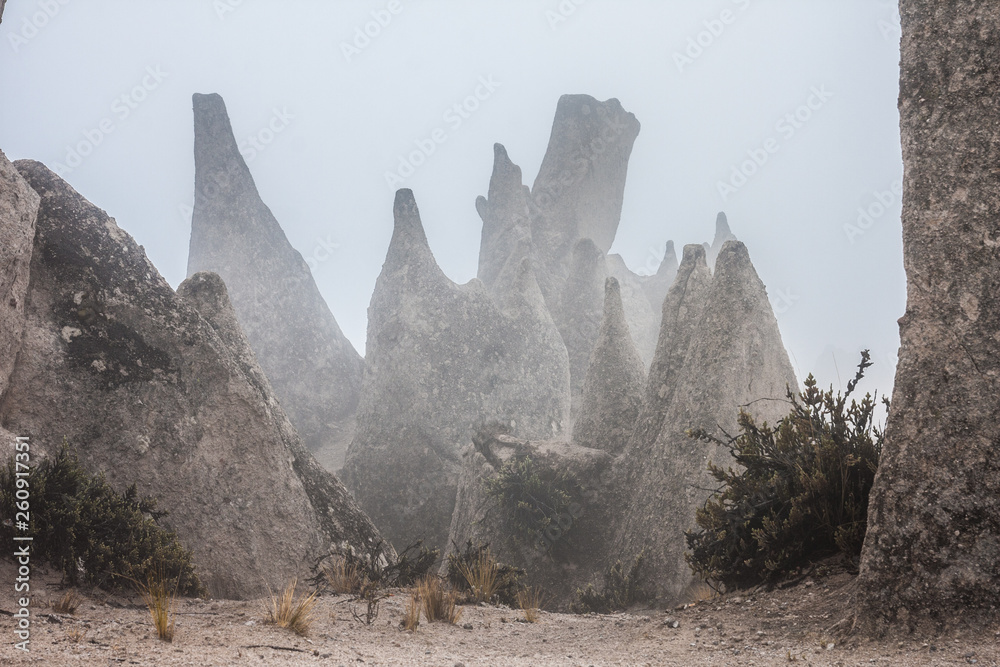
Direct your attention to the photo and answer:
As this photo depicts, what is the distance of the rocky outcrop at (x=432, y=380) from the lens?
738 inches

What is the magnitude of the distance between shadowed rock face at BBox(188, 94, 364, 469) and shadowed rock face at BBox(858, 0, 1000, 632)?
20987 mm

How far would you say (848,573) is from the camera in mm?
5684

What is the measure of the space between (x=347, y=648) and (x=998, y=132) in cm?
596

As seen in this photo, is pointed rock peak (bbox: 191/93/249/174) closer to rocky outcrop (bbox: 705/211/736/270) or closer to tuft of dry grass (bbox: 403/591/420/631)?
tuft of dry grass (bbox: 403/591/420/631)

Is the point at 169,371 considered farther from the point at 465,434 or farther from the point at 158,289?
the point at 465,434

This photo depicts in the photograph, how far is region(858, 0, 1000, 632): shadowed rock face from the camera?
4.40 m

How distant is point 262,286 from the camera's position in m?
25.2

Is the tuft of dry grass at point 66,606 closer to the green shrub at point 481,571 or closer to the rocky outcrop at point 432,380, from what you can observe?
the green shrub at point 481,571

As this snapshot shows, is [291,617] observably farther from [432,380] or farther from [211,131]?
[211,131]

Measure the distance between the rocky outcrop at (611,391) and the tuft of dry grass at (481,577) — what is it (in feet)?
22.6

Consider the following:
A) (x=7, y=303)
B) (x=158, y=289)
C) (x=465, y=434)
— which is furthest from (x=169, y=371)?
(x=465, y=434)

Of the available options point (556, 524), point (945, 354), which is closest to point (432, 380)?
point (556, 524)

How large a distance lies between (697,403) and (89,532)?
9.31 metres

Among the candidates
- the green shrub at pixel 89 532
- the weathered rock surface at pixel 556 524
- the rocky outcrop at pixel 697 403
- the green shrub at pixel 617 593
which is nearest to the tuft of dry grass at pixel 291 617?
the green shrub at pixel 89 532
